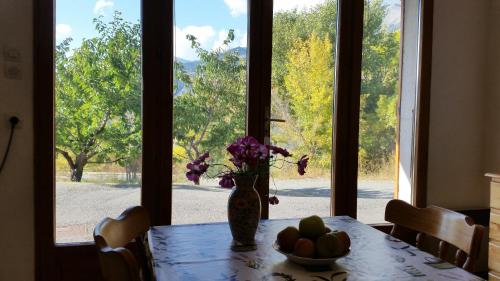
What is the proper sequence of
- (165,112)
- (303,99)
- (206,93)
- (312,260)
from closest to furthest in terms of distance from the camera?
(312,260)
(165,112)
(206,93)
(303,99)

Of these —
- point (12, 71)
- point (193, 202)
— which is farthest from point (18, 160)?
point (193, 202)

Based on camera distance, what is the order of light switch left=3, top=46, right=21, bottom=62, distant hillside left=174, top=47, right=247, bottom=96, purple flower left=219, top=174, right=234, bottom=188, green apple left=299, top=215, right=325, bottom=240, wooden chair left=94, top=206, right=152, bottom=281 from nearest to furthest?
wooden chair left=94, top=206, right=152, bottom=281
green apple left=299, top=215, right=325, bottom=240
purple flower left=219, top=174, right=234, bottom=188
light switch left=3, top=46, right=21, bottom=62
distant hillside left=174, top=47, right=247, bottom=96

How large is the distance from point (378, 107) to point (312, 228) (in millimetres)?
1992

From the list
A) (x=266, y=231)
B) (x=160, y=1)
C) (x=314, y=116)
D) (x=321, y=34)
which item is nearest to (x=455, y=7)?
(x=321, y=34)

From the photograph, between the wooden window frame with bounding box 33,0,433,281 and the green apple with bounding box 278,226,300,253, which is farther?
the wooden window frame with bounding box 33,0,433,281

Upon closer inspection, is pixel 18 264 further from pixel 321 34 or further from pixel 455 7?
pixel 455 7

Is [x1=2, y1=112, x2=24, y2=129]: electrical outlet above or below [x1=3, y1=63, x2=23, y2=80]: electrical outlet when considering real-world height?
below

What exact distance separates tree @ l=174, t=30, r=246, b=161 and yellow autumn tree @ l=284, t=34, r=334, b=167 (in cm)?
37

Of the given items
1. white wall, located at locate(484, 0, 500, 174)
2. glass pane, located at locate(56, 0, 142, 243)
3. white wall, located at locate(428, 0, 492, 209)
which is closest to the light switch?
glass pane, located at locate(56, 0, 142, 243)

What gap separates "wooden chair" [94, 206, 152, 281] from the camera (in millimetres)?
1113

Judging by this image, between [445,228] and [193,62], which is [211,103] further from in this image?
[445,228]

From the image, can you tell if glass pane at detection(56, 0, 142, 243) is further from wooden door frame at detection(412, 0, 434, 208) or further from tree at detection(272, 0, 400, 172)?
wooden door frame at detection(412, 0, 434, 208)

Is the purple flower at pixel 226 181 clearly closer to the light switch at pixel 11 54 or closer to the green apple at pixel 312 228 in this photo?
the green apple at pixel 312 228

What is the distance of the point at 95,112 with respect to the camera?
8.70 ft
